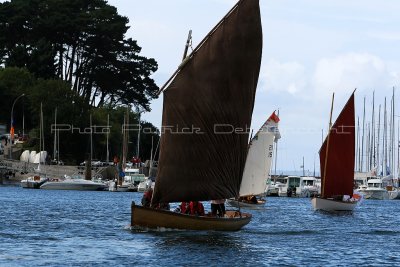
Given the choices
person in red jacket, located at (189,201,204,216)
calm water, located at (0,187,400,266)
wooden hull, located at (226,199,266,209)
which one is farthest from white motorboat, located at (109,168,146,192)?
person in red jacket, located at (189,201,204,216)

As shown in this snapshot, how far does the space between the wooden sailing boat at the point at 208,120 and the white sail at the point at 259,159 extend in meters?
35.2

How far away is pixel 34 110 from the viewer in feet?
519

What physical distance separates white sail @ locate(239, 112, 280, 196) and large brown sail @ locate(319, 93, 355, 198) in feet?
21.5

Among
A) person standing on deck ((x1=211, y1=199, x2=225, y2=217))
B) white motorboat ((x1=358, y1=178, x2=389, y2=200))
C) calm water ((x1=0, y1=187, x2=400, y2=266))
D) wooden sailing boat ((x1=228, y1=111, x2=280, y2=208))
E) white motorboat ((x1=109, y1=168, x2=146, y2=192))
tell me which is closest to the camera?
calm water ((x1=0, y1=187, x2=400, y2=266))

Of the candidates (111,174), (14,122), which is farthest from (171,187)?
(14,122)

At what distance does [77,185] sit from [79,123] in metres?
18.5

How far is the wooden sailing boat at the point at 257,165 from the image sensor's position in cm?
9694

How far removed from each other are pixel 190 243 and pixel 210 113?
22.4ft

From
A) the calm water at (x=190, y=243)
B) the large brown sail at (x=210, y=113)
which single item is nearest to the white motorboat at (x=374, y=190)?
the calm water at (x=190, y=243)

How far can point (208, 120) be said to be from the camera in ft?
196

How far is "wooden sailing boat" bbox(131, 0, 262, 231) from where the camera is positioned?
5925 centimetres

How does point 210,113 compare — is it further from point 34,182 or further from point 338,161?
point 34,182

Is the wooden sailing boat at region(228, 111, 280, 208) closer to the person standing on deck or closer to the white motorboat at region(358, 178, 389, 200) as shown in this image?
the person standing on deck

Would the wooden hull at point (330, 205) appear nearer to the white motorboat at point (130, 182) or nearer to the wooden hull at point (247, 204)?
the wooden hull at point (247, 204)
